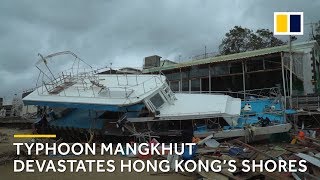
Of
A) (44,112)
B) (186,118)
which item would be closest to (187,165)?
(186,118)

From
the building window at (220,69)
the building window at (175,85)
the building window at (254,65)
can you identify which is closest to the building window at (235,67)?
the building window at (220,69)

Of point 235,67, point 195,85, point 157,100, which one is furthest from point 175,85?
point 157,100

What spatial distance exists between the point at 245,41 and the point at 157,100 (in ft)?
78.7

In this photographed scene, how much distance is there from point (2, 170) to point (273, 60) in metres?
15.6

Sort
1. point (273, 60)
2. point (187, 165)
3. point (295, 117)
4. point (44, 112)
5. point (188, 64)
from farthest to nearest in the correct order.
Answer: point (188, 64), point (273, 60), point (44, 112), point (295, 117), point (187, 165)

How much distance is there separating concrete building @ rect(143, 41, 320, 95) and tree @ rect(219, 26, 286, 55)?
37.4 feet

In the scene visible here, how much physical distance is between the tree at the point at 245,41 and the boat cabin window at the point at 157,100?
22.2 m

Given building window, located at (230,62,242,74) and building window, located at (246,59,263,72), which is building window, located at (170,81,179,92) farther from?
building window, located at (246,59,263,72)

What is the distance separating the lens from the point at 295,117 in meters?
16.1

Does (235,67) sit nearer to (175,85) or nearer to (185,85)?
(185,85)

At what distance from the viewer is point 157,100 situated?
15.8 m

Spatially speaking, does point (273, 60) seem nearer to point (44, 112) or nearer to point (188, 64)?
point (188, 64)

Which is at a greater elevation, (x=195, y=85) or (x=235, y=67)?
(x=235, y=67)

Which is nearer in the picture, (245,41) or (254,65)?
(254,65)
